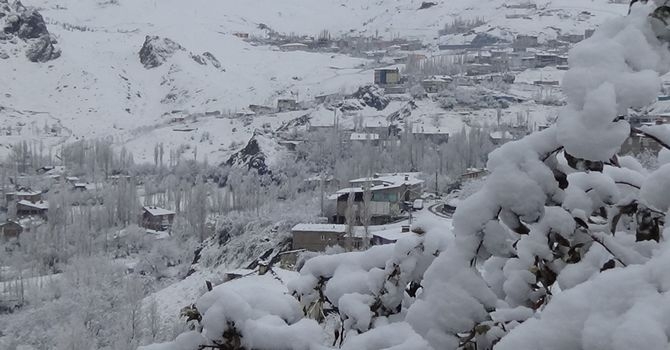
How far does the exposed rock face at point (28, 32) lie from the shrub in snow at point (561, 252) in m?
56.3

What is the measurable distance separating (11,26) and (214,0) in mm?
34685

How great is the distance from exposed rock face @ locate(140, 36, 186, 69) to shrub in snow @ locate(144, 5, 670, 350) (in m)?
58.5

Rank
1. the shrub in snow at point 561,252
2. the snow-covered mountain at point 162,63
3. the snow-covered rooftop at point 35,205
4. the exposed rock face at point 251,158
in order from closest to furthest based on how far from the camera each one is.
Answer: the shrub in snow at point 561,252
the snow-covered rooftop at point 35,205
the exposed rock face at point 251,158
the snow-covered mountain at point 162,63

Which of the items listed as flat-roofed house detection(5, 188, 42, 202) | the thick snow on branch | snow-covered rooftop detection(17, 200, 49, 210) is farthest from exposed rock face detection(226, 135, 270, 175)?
the thick snow on branch

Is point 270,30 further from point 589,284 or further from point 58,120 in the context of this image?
point 589,284

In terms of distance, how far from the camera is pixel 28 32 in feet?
174

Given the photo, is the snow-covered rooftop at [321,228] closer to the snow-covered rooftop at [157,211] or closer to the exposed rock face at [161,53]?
the snow-covered rooftop at [157,211]

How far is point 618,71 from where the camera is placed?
2.58ft

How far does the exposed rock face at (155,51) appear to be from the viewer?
187 ft

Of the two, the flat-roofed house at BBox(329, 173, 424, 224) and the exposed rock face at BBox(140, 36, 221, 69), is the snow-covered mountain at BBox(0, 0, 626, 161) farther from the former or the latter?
the flat-roofed house at BBox(329, 173, 424, 224)

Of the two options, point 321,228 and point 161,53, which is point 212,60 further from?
point 321,228

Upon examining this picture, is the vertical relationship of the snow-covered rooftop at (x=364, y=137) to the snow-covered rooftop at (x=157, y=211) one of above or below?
above

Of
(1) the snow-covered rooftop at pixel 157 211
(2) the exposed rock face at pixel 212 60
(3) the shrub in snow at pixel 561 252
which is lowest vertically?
(1) the snow-covered rooftop at pixel 157 211

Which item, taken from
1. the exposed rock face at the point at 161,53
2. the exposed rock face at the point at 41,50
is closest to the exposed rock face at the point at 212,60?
the exposed rock face at the point at 161,53
